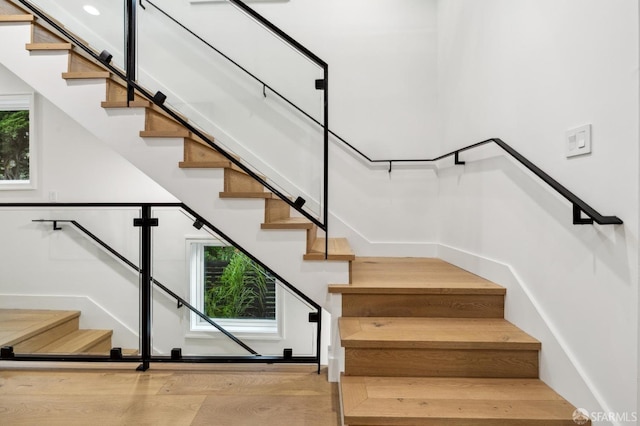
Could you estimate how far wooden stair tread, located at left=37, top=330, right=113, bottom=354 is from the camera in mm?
2506

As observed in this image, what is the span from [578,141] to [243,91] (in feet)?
9.18

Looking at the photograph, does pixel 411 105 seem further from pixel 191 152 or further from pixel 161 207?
pixel 161 207

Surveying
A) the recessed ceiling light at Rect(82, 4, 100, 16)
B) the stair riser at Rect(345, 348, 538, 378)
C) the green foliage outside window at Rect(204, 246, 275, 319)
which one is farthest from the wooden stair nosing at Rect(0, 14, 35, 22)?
the stair riser at Rect(345, 348, 538, 378)

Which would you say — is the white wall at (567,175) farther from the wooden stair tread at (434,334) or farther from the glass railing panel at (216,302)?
the glass railing panel at (216,302)

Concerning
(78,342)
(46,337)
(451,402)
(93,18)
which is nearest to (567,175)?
(451,402)

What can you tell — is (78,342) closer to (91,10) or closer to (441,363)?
(441,363)

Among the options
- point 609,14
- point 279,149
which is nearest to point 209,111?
point 279,149

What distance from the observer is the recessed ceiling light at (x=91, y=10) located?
3.09 meters

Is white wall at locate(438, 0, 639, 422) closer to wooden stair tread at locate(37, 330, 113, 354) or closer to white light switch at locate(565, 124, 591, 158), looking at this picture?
white light switch at locate(565, 124, 591, 158)

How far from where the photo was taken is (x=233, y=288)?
8.50 ft

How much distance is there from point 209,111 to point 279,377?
2505mm

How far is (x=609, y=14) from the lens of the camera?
4.03 feet

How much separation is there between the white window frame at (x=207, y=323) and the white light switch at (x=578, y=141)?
72.1 inches

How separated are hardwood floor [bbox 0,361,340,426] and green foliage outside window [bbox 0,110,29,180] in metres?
2.68
